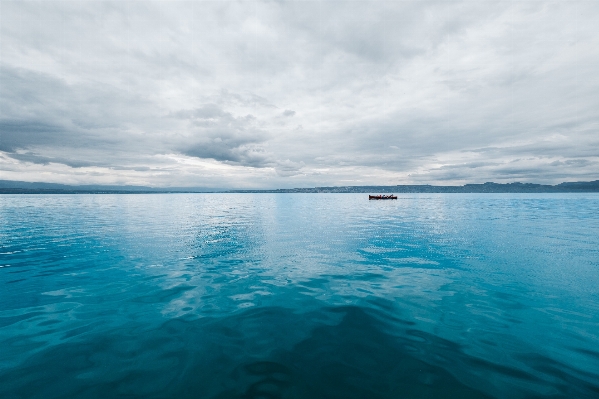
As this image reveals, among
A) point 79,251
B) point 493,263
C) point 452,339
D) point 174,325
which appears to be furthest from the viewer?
point 79,251

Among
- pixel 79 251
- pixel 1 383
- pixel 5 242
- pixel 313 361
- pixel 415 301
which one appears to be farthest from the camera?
pixel 5 242

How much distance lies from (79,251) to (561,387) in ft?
106

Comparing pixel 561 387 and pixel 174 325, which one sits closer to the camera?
pixel 561 387

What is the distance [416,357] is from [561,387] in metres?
3.80

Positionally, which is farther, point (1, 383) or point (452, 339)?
point (452, 339)

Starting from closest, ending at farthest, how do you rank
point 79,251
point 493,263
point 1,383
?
point 1,383, point 493,263, point 79,251

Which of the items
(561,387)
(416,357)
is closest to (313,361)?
(416,357)

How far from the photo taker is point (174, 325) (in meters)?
11.1

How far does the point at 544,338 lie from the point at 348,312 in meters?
7.41

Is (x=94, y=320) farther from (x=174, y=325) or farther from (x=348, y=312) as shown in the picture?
(x=348, y=312)

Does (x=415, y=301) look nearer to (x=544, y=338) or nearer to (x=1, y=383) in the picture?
(x=544, y=338)

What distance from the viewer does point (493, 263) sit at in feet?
67.2

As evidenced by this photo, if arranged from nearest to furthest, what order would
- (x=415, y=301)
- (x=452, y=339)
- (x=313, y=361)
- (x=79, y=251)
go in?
(x=313, y=361), (x=452, y=339), (x=415, y=301), (x=79, y=251)

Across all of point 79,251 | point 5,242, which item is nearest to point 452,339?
point 79,251
